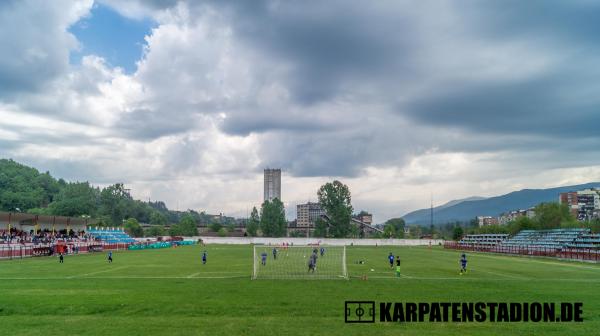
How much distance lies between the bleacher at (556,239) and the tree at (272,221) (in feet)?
260

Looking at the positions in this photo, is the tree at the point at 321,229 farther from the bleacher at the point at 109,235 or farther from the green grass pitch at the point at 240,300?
the green grass pitch at the point at 240,300

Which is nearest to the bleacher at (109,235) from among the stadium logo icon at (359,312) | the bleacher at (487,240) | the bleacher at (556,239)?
the bleacher at (487,240)

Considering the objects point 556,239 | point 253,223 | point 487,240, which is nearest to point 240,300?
point 556,239

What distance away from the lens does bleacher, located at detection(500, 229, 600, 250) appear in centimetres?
7394

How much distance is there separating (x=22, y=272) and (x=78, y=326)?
27.1 metres

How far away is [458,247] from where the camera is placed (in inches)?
4279

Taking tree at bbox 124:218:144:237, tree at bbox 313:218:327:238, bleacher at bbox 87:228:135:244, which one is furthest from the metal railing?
tree at bbox 124:218:144:237

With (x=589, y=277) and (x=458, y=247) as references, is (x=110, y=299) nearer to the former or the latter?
(x=589, y=277)

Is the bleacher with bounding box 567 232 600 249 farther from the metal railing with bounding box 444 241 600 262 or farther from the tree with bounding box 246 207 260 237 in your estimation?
the tree with bounding box 246 207 260 237

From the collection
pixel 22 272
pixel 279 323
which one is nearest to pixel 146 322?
pixel 279 323

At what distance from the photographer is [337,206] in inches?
6122

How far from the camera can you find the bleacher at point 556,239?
73.9 metres

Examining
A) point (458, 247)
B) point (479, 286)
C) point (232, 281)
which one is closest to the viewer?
point (479, 286)

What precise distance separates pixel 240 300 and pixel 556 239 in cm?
7596
